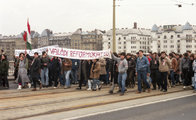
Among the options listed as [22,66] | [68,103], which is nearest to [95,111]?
[68,103]

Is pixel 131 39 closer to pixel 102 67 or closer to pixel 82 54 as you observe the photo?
pixel 102 67

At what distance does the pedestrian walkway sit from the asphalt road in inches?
61.6

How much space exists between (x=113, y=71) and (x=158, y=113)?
5188 millimetres

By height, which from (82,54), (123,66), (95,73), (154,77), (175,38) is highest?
(175,38)

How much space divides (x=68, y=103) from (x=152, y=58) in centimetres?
597

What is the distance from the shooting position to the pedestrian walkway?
30.6 ft

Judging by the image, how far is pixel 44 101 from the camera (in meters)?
11.2

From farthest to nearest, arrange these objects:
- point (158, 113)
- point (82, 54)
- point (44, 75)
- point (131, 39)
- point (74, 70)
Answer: point (131, 39), point (74, 70), point (44, 75), point (82, 54), point (158, 113)

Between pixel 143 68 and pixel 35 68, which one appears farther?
pixel 35 68

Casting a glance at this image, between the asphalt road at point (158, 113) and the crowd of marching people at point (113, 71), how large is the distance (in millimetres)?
2931

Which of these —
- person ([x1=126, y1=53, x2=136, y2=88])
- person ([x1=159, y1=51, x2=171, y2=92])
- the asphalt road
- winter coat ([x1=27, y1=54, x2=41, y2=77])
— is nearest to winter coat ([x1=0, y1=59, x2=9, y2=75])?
winter coat ([x1=27, y1=54, x2=41, y2=77])

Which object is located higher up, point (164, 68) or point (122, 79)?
point (164, 68)

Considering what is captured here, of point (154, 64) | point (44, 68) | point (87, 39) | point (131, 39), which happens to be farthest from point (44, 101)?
point (87, 39)

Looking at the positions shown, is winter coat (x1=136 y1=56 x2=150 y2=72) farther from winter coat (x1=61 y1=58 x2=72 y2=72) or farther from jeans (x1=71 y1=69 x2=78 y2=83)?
jeans (x1=71 y1=69 x2=78 y2=83)
